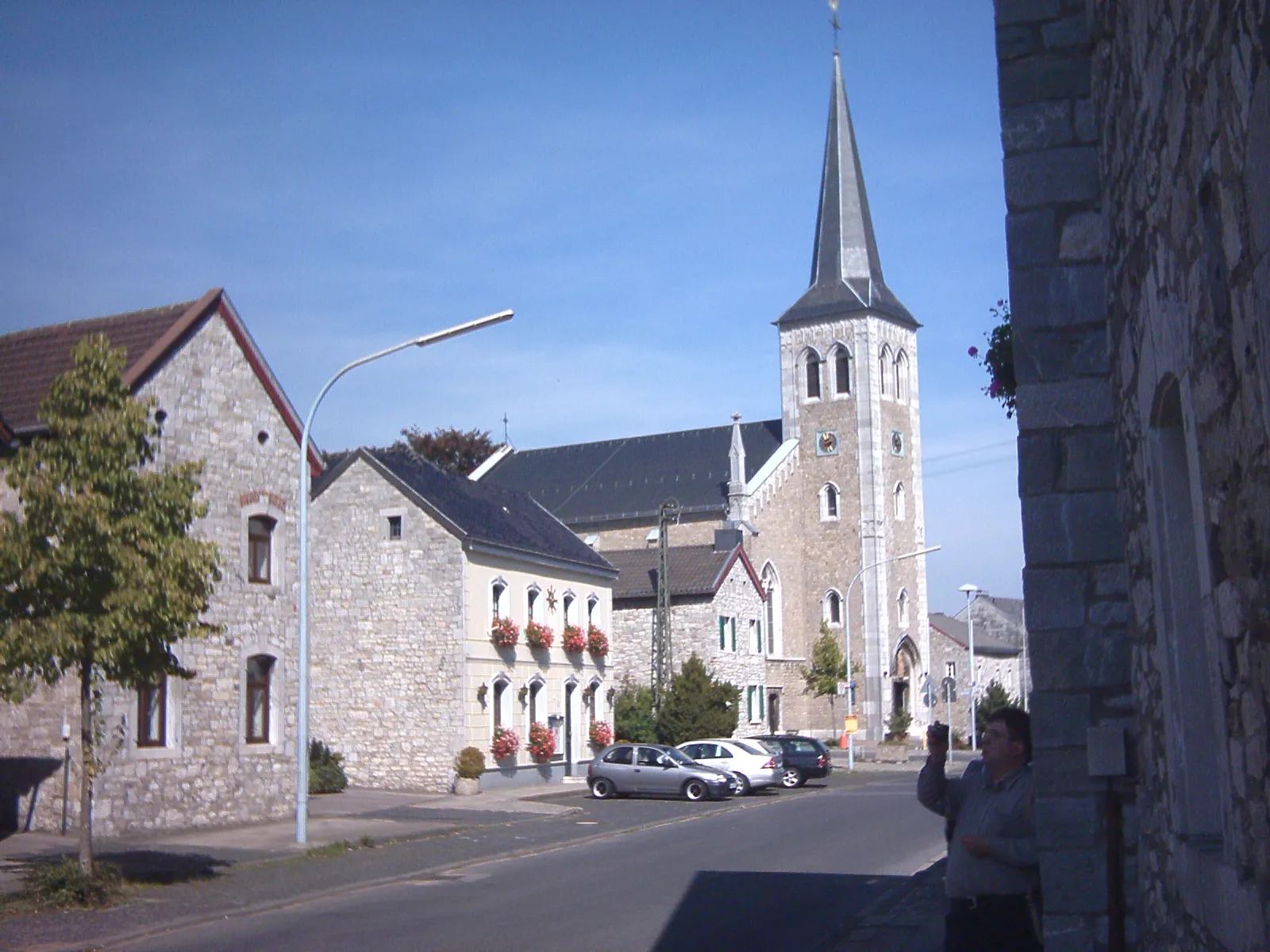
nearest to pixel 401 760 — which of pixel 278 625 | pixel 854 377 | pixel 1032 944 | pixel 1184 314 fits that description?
pixel 278 625

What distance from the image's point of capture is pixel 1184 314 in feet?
12.6

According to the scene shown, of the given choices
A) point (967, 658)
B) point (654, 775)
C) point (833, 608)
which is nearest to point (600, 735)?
point (654, 775)

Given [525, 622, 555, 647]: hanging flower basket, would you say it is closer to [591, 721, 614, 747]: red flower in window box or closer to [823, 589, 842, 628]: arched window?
[591, 721, 614, 747]: red flower in window box

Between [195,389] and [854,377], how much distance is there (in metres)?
47.0

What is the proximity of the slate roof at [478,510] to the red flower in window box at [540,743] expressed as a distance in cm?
483

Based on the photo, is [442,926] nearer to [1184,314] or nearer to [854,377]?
[1184,314]

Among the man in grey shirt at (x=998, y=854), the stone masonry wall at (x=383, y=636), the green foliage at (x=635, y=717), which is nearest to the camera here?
the man in grey shirt at (x=998, y=854)

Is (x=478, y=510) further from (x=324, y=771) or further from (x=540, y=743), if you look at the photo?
(x=324, y=771)

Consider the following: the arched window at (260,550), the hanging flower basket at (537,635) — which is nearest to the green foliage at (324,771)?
the hanging flower basket at (537,635)

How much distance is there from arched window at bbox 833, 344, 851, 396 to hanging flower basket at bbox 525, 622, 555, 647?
33116 mm

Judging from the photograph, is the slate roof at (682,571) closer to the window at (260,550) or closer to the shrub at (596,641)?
the shrub at (596,641)

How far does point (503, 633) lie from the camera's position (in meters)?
35.5

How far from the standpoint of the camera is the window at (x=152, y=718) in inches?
882

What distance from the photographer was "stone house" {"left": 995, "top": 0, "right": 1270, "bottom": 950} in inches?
124
